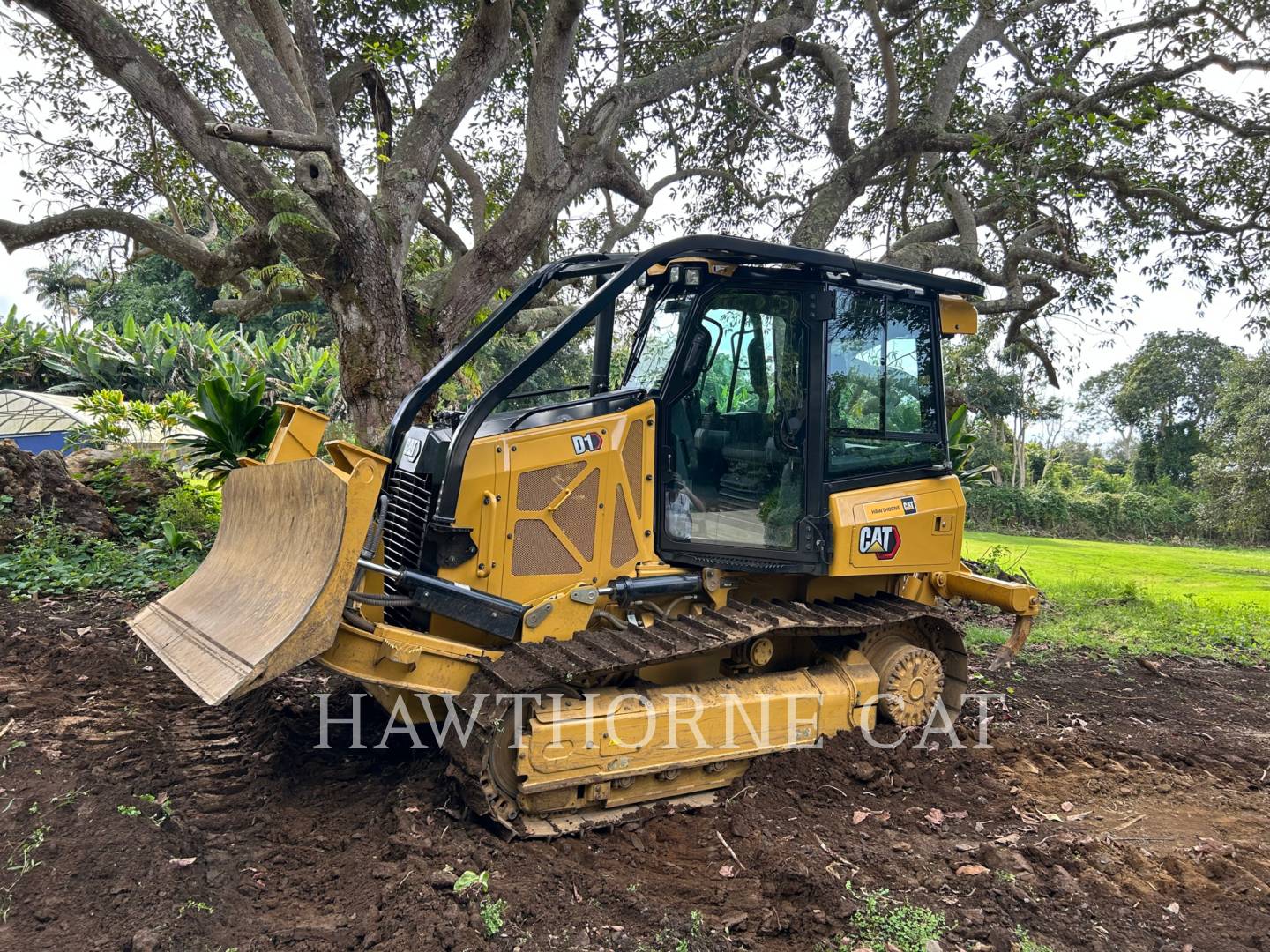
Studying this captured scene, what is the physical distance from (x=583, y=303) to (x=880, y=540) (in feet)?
6.49

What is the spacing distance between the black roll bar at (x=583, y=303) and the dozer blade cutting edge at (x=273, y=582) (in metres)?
0.38

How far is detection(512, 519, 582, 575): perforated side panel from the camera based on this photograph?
3.70m

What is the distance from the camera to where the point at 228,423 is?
720 cm

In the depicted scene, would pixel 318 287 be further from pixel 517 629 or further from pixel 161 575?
pixel 517 629

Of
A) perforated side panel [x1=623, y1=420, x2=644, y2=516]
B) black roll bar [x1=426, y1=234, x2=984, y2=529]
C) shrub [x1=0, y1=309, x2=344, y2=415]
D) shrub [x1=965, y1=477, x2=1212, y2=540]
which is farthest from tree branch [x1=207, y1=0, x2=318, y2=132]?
shrub [x1=965, y1=477, x2=1212, y2=540]

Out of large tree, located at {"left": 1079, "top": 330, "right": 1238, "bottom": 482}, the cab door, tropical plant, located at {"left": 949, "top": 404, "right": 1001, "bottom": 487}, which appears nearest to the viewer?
the cab door

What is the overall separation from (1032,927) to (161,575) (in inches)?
252

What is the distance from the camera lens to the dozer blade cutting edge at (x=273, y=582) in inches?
119

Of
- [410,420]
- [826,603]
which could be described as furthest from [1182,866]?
[410,420]

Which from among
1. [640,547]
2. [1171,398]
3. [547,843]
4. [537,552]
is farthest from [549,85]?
[1171,398]

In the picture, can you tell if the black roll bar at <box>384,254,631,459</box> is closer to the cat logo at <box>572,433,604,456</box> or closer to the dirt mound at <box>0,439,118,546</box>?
the cat logo at <box>572,433,604,456</box>

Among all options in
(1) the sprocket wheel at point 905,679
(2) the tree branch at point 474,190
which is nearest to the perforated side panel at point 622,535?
(1) the sprocket wheel at point 905,679

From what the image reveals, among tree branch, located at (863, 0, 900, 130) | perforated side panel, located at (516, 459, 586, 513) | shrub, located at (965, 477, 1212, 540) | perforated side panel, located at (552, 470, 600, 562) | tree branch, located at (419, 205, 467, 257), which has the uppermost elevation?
tree branch, located at (863, 0, 900, 130)

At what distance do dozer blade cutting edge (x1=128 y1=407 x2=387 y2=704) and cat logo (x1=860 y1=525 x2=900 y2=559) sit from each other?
7.94 ft
